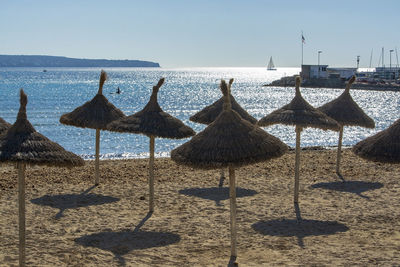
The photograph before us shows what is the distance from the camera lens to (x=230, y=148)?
295 inches

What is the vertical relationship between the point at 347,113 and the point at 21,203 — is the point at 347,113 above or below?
above

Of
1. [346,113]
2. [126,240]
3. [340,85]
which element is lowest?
[126,240]

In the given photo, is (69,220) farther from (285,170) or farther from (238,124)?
(285,170)

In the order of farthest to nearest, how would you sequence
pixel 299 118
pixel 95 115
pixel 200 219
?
pixel 95 115
pixel 299 118
pixel 200 219

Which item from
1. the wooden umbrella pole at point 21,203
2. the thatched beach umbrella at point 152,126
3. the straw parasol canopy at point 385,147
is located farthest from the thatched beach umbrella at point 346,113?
the wooden umbrella pole at point 21,203

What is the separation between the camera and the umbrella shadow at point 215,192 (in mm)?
11789

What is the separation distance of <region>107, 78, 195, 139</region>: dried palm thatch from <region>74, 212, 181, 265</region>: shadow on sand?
6.17 feet

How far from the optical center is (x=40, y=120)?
42.0 m

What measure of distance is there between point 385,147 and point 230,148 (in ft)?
9.13

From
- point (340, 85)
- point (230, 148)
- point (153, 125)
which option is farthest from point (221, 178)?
point (340, 85)

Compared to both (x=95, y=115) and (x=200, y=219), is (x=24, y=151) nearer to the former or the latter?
(x=200, y=219)

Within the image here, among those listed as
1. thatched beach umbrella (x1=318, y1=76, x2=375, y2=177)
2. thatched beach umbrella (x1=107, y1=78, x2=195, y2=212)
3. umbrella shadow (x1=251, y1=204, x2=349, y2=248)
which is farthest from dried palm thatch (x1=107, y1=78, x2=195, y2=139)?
thatched beach umbrella (x1=318, y1=76, x2=375, y2=177)

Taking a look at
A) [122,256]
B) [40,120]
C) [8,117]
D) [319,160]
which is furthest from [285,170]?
[8,117]

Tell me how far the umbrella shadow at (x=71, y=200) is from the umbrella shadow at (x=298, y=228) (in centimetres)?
353
